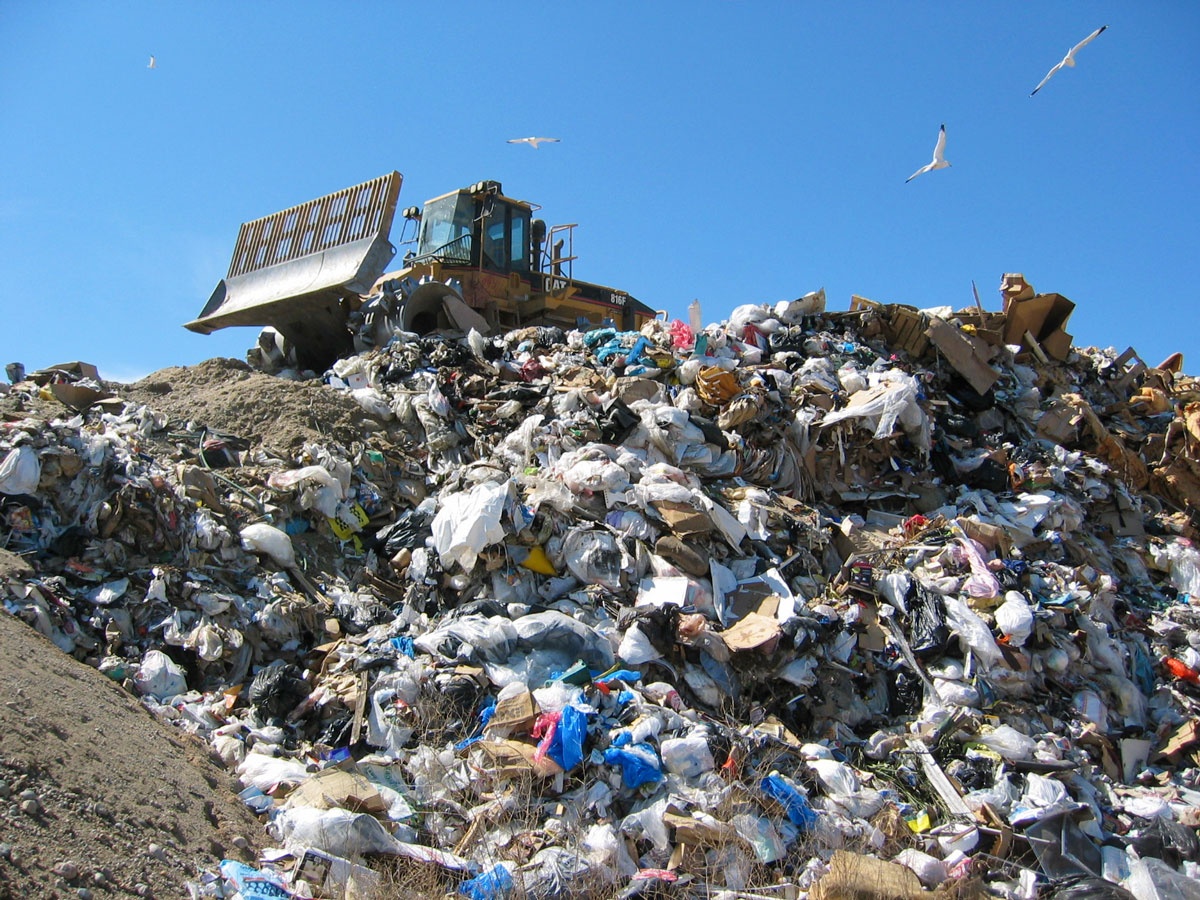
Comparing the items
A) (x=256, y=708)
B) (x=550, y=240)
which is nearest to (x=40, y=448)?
(x=256, y=708)

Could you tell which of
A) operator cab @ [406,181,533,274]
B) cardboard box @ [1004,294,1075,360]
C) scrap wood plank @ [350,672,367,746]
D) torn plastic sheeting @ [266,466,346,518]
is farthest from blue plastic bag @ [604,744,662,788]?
cardboard box @ [1004,294,1075,360]

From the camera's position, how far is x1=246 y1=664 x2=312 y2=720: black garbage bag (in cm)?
444

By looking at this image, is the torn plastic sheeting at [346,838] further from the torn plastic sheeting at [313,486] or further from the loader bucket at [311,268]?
the loader bucket at [311,268]

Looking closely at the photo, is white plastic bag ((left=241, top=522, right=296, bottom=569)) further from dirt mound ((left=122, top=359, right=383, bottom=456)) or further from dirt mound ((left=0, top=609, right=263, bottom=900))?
dirt mound ((left=0, top=609, right=263, bottom=900))

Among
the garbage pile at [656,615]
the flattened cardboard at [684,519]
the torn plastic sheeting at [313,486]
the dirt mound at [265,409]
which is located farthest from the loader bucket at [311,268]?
the flattened cardboard at [684,519]

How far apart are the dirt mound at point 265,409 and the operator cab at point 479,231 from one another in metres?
2.45

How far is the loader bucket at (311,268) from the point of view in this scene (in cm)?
830

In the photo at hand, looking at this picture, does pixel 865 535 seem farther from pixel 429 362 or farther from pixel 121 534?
pixel 121 534

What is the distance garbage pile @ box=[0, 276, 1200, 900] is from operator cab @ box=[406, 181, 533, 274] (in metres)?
1.63

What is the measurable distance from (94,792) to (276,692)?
1.41 metres

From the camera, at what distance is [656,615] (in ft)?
16.0

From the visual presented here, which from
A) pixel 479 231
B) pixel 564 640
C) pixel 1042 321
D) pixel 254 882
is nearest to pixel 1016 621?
pixel 564 640

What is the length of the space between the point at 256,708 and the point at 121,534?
4.72ft

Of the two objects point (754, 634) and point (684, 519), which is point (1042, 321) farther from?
point (754, 634)
